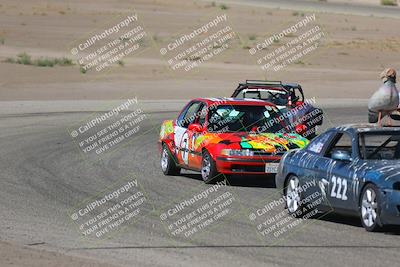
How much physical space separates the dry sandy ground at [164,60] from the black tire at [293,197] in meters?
26.6

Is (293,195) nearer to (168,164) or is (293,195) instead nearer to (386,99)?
(386,99)

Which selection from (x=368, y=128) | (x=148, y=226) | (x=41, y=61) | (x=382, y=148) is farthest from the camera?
(x=41, y=61)

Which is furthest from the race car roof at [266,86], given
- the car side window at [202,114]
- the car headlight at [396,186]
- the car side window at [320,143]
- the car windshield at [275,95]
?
the car headlight at [396,186]

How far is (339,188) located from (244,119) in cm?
534

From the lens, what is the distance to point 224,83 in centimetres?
4684

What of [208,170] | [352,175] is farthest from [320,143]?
[208,170]

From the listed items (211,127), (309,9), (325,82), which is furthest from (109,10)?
(211,127)

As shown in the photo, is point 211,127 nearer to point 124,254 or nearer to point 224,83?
point 124,254

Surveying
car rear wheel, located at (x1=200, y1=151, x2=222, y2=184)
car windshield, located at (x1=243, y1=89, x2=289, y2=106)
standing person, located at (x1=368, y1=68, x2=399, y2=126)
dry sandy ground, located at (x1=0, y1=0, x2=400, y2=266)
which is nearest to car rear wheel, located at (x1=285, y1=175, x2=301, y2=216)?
standing person, located at (x1=368, y1=68, x2=399, y2=126)

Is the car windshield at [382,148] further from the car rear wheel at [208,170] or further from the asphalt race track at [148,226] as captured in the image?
the car rear wheel at [208,170]

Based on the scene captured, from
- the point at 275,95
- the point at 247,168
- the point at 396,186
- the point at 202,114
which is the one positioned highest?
the point at 202,114

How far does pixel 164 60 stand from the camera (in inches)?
2163

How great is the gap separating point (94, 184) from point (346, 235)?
609 centimetres

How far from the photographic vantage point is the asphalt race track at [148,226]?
37.2ft
